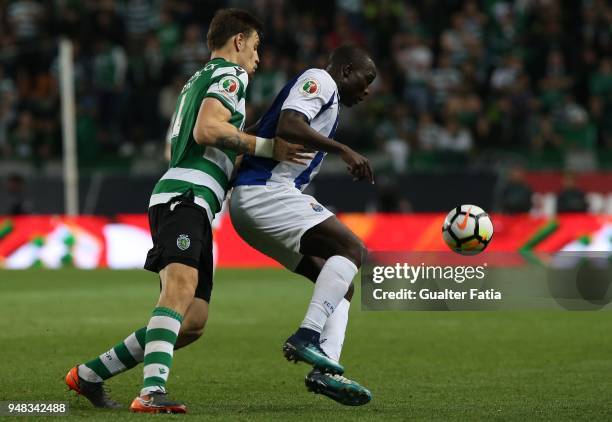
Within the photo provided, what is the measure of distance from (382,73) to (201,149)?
17.0 metres

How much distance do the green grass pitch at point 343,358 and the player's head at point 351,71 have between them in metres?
1.73

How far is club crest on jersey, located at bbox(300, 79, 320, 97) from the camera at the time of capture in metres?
6.86

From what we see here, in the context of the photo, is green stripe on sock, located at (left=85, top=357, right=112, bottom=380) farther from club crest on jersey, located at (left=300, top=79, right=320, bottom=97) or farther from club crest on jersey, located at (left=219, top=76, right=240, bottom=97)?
club crest on jersey, located at (left=300, top=79, right=320, bottom=97)

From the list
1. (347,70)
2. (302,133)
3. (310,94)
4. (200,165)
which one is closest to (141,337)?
(200,165)

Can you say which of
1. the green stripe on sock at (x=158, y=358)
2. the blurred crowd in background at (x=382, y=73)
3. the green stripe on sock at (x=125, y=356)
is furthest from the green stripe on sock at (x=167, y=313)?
the blurred crowd in background at (x=382, y=73)

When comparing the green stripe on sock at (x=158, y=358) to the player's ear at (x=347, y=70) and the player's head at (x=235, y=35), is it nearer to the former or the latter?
the player's head at (x=235, y=35)

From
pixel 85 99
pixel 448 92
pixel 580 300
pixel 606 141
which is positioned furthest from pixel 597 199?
pixel 85 99

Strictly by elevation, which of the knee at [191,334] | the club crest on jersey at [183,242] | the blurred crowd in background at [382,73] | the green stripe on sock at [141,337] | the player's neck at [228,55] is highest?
the blurred crowd in background at [382,73]

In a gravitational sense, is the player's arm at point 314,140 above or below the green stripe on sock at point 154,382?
above

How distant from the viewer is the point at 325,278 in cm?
678

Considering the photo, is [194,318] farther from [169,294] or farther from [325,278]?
[325,278]

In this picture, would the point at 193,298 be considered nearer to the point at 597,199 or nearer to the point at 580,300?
the point at 580,300

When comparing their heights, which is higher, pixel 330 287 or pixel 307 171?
pixel 307 171

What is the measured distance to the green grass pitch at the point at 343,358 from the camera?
271 inches
